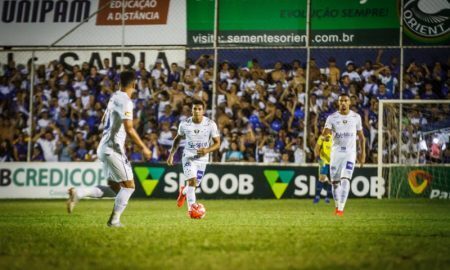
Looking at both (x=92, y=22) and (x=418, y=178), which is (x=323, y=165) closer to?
(x=418, y=178)

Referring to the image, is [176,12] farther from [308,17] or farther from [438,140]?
[438,140]

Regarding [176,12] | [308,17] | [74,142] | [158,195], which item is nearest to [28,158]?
[74,142]

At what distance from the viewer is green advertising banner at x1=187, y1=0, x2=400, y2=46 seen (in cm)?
2264

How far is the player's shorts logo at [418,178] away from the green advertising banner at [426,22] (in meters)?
3.46

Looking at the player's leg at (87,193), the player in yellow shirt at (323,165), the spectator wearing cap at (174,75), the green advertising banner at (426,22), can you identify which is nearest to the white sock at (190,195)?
the player's leg at (87,193)

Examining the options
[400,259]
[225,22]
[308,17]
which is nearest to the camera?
[400,259]

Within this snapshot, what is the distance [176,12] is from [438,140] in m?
8.15

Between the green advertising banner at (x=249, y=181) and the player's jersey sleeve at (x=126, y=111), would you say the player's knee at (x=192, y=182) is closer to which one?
the player's jersey sleeve at (x=126, y=111)

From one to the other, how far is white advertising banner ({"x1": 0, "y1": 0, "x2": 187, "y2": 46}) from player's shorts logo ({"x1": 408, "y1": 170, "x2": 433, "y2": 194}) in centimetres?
740

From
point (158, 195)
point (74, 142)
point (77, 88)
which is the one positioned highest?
point (77, 88)

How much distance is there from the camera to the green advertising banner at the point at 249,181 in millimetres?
22609

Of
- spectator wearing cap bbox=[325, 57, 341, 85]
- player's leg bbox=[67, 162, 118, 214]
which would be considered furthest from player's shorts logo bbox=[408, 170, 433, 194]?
player's leg bbox=[67, 162, 118, 214]

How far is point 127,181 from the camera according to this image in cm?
1155

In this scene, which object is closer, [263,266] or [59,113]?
[263,266]
